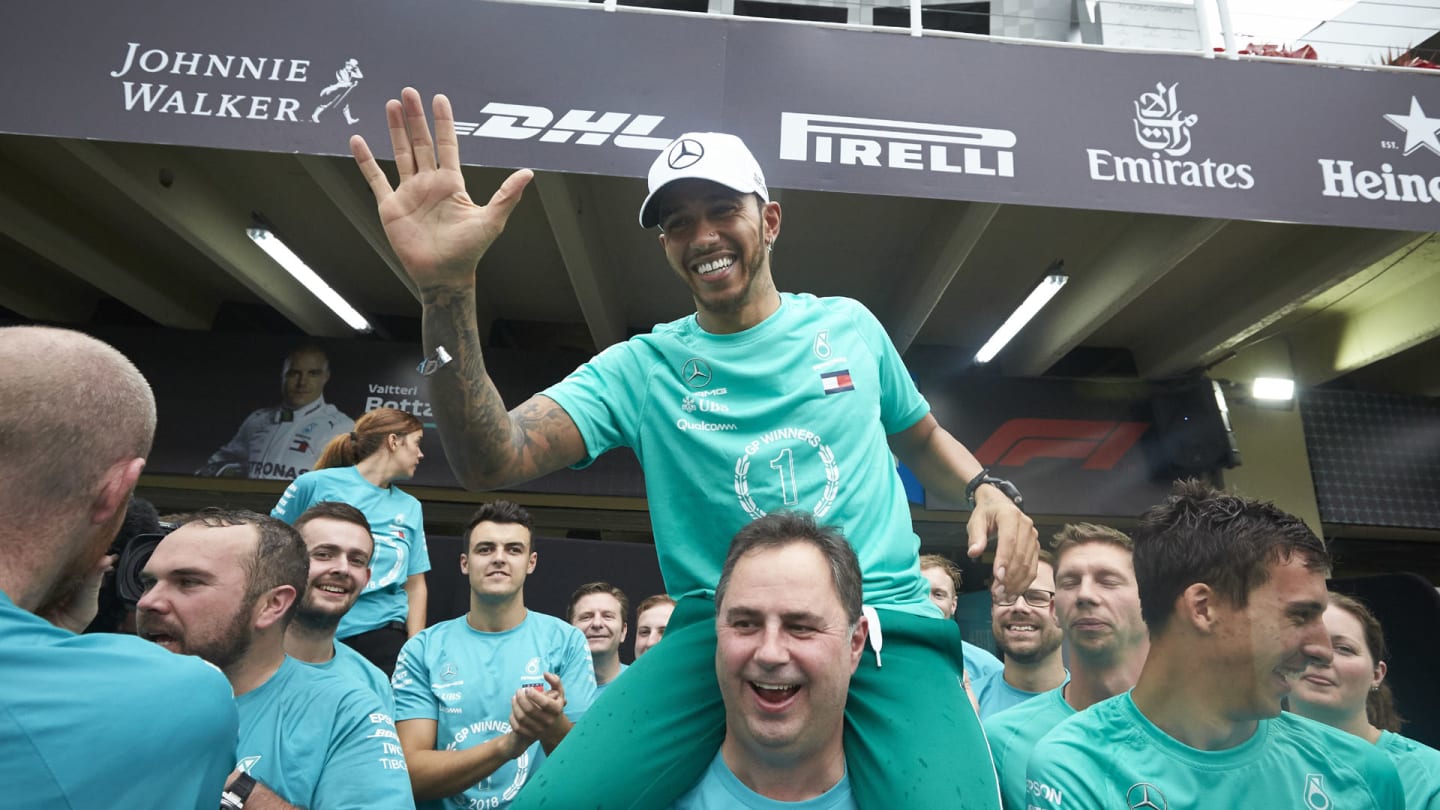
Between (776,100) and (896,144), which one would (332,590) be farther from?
(896,144)

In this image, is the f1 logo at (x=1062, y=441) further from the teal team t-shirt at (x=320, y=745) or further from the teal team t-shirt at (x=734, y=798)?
the teal team t-shirt at (x=734, y=798)

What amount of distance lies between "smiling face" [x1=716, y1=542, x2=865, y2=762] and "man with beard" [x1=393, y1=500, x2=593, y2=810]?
58.8 inches

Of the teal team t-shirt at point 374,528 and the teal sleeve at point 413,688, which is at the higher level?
the teal team t-shirt at point 374,528

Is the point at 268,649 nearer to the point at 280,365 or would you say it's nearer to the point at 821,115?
the point at 821,115

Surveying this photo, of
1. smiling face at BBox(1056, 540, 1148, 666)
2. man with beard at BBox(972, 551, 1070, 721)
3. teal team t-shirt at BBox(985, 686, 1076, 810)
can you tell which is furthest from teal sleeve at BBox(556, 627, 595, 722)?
smiling face at BBox(1056, 540, 1148, 666)

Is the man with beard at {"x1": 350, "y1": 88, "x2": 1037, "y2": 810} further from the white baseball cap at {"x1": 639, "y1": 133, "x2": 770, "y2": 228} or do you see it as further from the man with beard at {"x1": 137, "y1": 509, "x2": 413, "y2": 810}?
the man with beard at {"x1": 137, "y1": 509, "x2": 413, "y2": 810}

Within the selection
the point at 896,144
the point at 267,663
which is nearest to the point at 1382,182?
the point at 896,144

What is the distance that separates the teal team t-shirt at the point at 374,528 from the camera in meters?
4.31

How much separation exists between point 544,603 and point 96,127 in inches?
163

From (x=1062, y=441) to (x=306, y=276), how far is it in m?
7.12

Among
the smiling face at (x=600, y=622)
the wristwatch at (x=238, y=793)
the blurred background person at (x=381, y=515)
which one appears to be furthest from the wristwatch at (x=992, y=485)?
the smiling face at (x=600, y=622)

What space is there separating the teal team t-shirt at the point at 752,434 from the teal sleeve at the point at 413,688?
2.51 metres

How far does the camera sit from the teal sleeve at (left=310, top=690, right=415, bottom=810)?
2367 mm

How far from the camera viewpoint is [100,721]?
1201 millimetres
